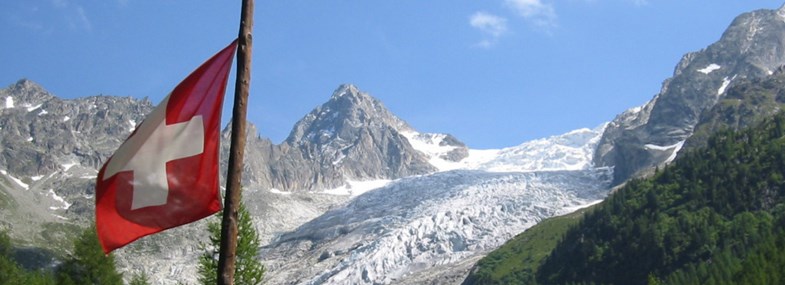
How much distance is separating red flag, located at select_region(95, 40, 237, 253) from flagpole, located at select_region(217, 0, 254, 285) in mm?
227

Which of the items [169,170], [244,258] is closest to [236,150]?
[169,170]

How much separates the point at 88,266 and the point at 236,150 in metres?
47.0

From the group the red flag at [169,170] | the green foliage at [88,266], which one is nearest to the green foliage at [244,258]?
the green foliage at [88,266]

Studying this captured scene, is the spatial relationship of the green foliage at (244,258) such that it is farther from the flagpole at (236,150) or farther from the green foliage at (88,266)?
the flagpole at (236,150)

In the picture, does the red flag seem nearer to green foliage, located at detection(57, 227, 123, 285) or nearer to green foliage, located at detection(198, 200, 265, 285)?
green foliage, located at detection(198, 200, 265, 285)

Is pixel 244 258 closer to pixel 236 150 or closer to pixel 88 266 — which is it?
pixel 88 266

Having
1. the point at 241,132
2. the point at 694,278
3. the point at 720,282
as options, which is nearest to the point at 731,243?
the point at 694,278

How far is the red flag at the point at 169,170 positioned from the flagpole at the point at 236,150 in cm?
23

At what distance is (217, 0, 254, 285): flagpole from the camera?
577 inches

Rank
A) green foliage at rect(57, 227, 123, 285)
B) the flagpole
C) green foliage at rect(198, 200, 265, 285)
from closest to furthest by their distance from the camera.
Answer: the flagpole, green foliage at rect(198, 200, 265, 285), green foliage at rect(57, 227, 123, 285)

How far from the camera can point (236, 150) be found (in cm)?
1502

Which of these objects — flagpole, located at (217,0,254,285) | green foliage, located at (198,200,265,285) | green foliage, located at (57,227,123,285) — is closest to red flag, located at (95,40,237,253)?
flagpole, located at (217,0,254,285)

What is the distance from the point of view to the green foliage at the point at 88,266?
2266 inches

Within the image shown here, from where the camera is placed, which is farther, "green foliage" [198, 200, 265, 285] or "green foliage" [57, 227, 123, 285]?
"green foliage" [57, 227, 123, 285]
